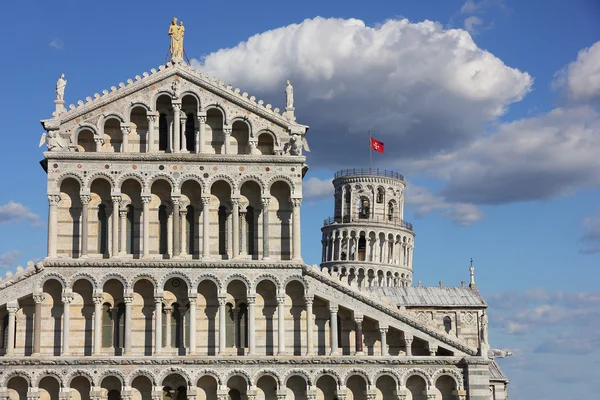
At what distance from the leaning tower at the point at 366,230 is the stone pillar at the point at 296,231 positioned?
6921 centimetres

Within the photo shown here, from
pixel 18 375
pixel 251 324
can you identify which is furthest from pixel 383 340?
pixel 18 375

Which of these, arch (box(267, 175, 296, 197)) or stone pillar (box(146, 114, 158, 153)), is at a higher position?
stone pillar (box(146, 114, 158, 153))

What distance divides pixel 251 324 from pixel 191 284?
11.2 ft

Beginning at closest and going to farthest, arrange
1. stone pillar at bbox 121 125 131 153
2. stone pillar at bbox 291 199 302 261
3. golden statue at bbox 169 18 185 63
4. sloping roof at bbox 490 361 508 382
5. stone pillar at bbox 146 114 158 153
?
stone pillar at bbox 291 199 302 261 < stone pillar at bbox 121 125 131 153 < stone pillar at bbox 146 114 158 153 < golden statue at bbox 169 18 185 63 < sloping roof at bbox 490 361 508 382

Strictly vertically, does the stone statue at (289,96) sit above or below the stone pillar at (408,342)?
above

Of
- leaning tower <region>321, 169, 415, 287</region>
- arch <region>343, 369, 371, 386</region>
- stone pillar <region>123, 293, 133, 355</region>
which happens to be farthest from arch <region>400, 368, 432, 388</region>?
leaning tower <region>321, 169, 415, 287</region>

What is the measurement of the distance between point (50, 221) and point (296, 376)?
1383 centimetres

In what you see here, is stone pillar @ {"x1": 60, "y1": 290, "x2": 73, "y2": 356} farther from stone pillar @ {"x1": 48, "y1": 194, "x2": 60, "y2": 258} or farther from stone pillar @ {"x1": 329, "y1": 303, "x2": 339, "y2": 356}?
stone pillar @ {"x1": 329, "y1": 303, "x2": 339, "y2": 356}

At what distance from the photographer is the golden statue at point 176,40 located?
53.8 metres

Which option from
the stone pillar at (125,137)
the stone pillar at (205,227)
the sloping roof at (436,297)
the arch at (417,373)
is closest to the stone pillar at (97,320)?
the stone pillar at (205,227)

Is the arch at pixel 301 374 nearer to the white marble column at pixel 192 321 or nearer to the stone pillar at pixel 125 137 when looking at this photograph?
the white marble column at pixel 192 321

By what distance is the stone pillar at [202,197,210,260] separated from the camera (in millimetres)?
51688

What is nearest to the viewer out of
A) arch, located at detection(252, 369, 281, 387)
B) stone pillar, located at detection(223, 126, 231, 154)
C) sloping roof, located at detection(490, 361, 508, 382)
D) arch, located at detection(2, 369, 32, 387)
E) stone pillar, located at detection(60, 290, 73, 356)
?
arch, located at detection(2, 369, 32, 387)

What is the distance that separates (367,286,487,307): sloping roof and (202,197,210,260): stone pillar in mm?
36498
